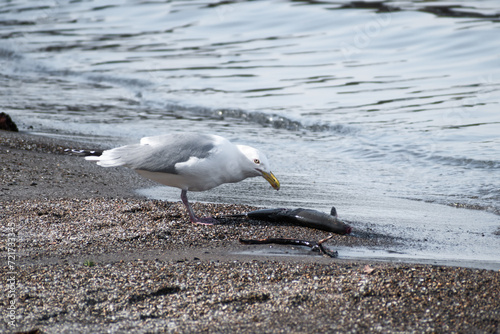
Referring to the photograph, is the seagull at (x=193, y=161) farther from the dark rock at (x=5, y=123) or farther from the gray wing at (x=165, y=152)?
the dark rock at (x=5, y=123)

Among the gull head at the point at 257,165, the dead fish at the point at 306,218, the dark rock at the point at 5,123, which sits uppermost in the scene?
the gull head at the point at 257,165

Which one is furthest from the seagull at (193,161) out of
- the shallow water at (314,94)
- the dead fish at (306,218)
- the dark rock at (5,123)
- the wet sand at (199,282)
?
the dark rock at (5,123)

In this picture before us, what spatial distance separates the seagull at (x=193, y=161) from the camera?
5.46 meters

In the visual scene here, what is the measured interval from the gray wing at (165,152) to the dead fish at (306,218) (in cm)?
70

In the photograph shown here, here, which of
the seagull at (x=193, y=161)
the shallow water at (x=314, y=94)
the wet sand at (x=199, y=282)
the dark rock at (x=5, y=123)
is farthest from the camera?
the dark rock at (x=5, y=123)

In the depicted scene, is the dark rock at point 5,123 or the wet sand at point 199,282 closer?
the wet sand at point 199,282

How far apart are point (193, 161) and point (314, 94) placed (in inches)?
320

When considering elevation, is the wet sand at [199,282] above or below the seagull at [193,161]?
below

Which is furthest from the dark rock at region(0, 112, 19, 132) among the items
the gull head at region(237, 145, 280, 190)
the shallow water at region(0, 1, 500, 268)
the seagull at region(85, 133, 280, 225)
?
the gull head at region(237, 145, 280, 190)

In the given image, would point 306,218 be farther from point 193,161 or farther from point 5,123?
point 5,123

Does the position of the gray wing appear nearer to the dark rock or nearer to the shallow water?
the shallow water

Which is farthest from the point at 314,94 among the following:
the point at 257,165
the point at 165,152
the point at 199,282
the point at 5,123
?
the point at 199,282

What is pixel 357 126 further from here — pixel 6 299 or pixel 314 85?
pixel 6 299

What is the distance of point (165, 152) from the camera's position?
5.54 m
